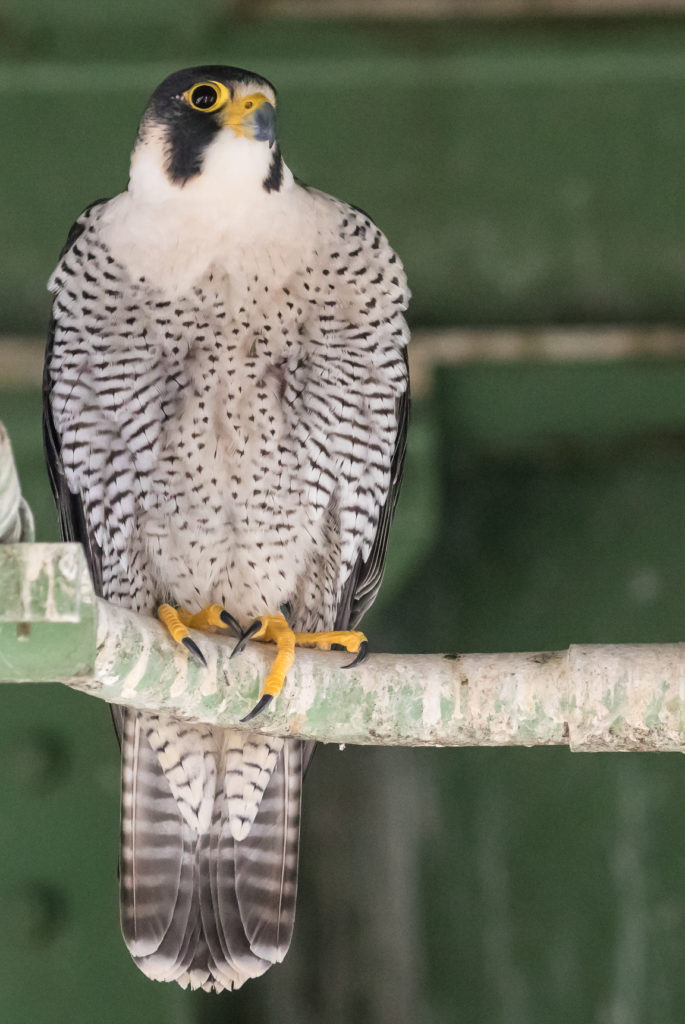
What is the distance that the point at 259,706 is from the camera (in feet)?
7.14

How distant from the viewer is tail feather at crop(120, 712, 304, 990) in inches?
101

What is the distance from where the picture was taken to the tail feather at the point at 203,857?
2.55 metres

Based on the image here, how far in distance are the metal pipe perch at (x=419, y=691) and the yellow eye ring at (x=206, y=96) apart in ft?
3.42

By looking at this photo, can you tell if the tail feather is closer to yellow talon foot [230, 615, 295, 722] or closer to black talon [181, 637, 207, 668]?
yellow talon foot [230, 615, 295, 722]

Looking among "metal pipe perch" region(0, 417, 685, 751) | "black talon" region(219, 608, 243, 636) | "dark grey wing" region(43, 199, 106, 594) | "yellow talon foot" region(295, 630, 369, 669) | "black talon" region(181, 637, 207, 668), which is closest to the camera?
"metal pipe perch" region(0, 417, 685, 751)

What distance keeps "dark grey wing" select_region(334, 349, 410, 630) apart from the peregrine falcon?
→ 0.05m

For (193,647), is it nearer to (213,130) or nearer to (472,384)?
(213,130)

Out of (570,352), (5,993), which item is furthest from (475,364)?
(5,993)

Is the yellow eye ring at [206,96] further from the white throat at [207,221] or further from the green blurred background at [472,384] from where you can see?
the green blurred background at [472,384]

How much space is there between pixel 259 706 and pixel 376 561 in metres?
0.86

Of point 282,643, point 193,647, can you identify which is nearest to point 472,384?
point 282,643

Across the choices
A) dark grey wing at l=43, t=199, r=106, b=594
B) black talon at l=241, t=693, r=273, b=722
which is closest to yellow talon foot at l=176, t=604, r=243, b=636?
dark grey wing at l=43, t=199, r=106, b=594

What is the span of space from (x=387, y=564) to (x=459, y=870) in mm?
770

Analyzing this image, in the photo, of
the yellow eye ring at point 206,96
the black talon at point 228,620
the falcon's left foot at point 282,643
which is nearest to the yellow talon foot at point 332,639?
the falcon's left foot at point 282,643
